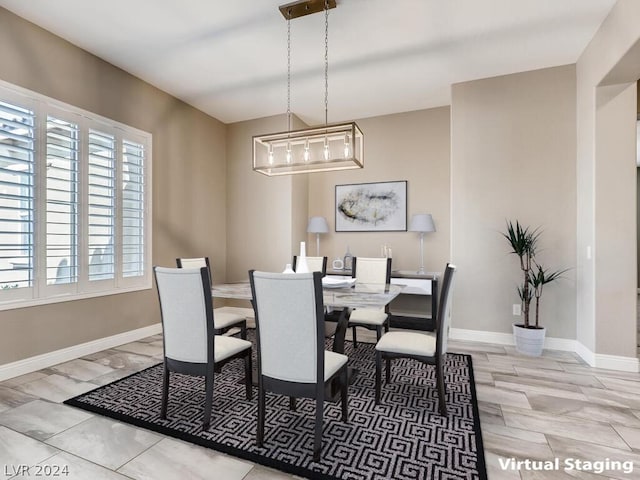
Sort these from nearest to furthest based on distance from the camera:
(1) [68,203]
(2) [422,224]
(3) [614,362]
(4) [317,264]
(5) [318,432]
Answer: (5) [318,432], (3) [614,362], (1) [68,203], (4) [317,264], (2) [422,224]

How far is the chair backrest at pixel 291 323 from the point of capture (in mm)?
1681

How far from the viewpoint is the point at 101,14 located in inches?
110

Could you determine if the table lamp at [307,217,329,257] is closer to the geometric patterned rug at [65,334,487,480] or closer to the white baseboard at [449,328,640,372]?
the white baseboard at [449,328,640,372]

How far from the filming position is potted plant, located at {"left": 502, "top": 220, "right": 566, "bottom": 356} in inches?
132

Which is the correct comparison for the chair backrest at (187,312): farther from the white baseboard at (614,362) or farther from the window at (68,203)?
the white baseboard at (614,362)

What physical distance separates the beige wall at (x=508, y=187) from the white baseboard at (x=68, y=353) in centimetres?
371

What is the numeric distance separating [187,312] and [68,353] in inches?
82.1

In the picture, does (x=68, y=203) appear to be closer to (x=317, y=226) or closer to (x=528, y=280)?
(x=317, y=226)

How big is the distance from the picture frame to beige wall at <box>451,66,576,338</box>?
1018 millimetres

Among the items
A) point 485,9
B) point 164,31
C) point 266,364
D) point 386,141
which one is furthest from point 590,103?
point 164,31

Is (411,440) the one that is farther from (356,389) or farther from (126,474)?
(126,474)

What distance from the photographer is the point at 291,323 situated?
68.3 inches

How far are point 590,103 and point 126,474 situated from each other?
4.51 meters

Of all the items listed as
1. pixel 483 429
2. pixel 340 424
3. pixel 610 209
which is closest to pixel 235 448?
pixel 340 424
